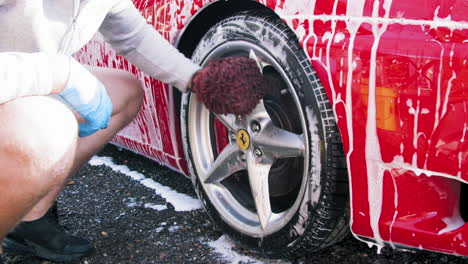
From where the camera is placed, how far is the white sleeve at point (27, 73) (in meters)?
1.35

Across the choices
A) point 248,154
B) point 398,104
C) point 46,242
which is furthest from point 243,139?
point 46,242

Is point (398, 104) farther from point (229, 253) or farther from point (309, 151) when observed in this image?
point (229, 253)

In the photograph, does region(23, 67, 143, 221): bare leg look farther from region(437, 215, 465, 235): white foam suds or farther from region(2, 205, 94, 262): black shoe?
region(437, 215, 465, 235): white foam suds

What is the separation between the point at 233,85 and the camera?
1.54 meters

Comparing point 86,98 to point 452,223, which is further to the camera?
point 86,98

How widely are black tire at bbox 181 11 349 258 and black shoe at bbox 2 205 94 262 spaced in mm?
626

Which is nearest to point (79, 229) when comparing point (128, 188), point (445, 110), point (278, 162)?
point (128, 188)

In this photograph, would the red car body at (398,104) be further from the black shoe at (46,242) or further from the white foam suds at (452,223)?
the black shoe at (46,242)

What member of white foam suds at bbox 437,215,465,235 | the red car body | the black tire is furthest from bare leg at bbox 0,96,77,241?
white foam suds at bbox 437,215,465,235

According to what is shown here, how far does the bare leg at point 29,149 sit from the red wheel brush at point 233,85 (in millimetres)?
422

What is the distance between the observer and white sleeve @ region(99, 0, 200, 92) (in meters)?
1.74

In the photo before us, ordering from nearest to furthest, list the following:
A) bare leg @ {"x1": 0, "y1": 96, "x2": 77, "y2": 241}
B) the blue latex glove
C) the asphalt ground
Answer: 1. bare leg @ {"x1": 0, "y1": 96, "x2": 77, "y2": 241}
2. the blue latex glove
3. the asphalt ground

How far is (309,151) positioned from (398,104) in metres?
0.30

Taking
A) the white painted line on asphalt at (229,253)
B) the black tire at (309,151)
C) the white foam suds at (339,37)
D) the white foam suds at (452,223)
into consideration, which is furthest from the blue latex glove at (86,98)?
the white foam suds at (452,223)
